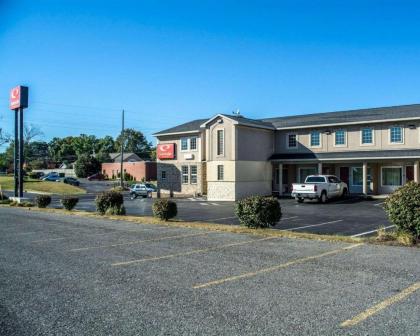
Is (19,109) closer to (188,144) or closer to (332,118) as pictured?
(188,144)

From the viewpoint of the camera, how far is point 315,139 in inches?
1435

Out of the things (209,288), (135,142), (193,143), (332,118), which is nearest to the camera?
(209,288)

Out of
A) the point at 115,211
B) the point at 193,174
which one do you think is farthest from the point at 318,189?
the point at 115,211

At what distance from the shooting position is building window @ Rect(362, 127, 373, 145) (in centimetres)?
3351

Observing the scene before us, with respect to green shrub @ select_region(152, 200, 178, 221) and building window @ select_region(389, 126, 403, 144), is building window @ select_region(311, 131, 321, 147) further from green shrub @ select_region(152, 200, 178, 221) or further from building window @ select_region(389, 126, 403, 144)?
green shrub @ select_region(152, 200, 178, 221)

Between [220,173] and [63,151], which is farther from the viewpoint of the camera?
[63,151]

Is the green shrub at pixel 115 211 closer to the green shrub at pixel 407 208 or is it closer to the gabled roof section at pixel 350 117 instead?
Result: the green shrub at pixel 407 208

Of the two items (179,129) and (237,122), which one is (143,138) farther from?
(237,122)

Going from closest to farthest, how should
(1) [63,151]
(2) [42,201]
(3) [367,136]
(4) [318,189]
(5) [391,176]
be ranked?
(2) [42,201] < (4) [318,189] < (3) [367,136] < (5) [391,176] < (1) [63,151]

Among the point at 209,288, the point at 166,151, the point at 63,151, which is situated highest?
the point at 63,151

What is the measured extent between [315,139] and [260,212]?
22864 millimetres

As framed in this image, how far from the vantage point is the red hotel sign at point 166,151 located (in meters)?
42.1

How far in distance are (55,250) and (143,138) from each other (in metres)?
137

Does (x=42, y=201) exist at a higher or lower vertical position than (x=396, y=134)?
lower
